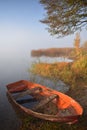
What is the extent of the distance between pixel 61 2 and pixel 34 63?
7.15 metres

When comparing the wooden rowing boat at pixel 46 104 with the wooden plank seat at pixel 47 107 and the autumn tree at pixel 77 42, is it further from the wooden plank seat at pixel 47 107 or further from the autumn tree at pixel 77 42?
the autumn tree at pixel 77 42

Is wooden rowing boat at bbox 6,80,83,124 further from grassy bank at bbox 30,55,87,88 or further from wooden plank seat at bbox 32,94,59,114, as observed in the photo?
grassy bank at bbox 30,55,87,88

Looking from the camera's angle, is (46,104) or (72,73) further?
(72,73)

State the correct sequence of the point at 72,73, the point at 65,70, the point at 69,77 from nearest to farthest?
1. the point at 69,77
2. the point at 72,73
3. the point at 65,70

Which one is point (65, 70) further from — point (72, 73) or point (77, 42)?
point (77, 42)

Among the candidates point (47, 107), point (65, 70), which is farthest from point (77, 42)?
point (47, 107)

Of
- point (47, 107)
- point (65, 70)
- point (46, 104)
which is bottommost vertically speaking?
point (65, 70)

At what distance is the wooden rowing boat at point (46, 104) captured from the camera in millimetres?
10695

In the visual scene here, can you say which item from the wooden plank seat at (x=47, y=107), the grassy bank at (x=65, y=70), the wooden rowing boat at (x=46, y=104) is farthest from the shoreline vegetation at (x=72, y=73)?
the wooden plank seat at (x=47, y=107)

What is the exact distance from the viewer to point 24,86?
17.2 metres

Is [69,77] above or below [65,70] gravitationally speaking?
below

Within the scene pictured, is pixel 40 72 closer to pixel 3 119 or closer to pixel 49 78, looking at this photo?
pixel 49 78

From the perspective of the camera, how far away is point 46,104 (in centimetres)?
1312

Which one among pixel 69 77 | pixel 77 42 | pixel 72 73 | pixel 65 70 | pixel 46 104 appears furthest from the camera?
pixel 77 42
